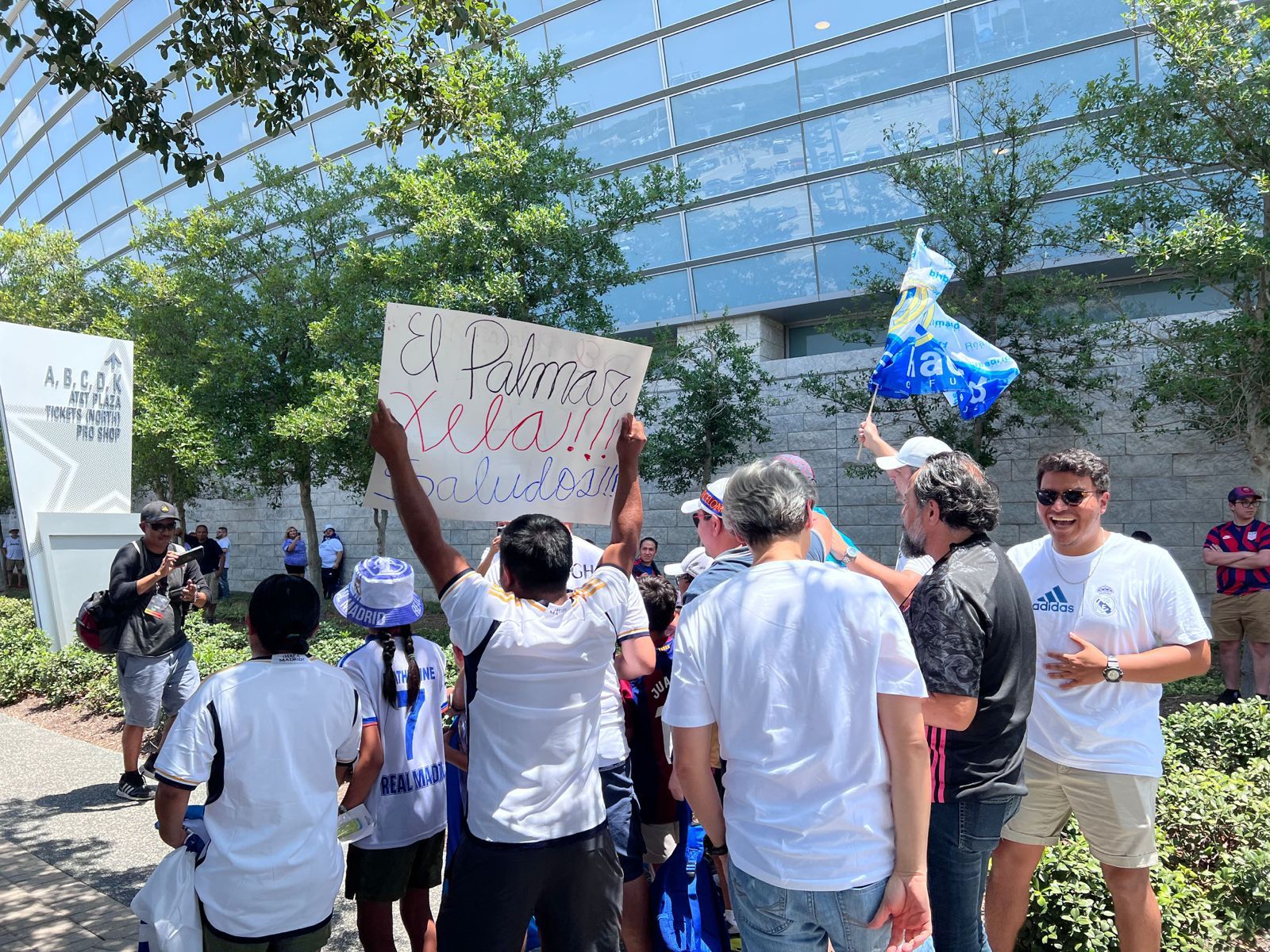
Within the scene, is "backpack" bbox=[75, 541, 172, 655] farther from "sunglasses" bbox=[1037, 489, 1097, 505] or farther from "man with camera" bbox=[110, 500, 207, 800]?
"sunglasses" bbox=[1037, 489, 1097, 505]

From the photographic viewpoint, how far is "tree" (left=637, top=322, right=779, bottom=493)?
41.4 feet

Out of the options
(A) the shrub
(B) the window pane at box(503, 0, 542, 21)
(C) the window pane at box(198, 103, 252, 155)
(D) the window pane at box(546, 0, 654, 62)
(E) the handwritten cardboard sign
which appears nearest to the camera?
(E) the handwritten cardboard sign

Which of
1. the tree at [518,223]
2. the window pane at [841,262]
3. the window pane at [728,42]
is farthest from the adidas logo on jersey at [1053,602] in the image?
the window pane at [728,42]

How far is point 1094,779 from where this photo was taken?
3188 mm

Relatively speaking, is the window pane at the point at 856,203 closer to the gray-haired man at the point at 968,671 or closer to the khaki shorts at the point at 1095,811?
the khaki shorts at the point at 1095,811

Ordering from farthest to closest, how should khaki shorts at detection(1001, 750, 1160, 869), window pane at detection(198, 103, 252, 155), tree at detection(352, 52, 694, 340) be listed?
1. window pane at detection(198, 103, 252, 155)
2. tree at detection(352, 52, 694, 340)
3. khaki shorts at detection(1001, 750, 1160, 869)

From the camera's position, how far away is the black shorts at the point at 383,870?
10.8ft

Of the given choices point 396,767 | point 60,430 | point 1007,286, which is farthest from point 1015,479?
point 60,430

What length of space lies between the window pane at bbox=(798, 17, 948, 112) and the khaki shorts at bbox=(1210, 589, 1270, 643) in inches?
353

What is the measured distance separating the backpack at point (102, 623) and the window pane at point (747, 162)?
37.2 ft

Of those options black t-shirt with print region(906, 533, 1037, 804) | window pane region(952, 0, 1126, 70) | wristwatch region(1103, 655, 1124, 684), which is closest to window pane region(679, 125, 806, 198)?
window pane region(952, 0, 1126, 70)

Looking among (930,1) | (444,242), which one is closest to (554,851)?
(444,242)

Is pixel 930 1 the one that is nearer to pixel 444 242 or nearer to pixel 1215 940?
pixel 444 242

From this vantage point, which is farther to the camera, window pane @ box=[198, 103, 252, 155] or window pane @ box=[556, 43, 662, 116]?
window pane @ box=[198, 103, 252, 155]
